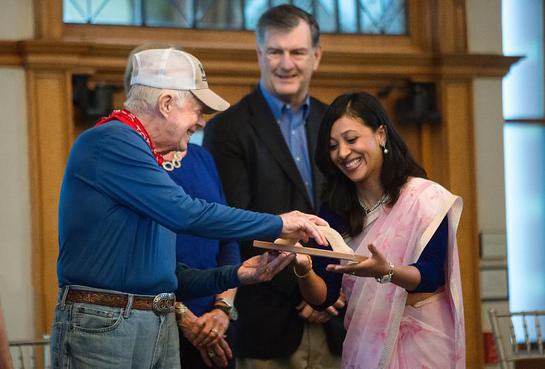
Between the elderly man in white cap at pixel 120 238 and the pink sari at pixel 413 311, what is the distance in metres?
0.60

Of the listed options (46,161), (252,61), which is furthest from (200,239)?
(252,61)

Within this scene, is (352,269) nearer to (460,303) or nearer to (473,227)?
(460,303)

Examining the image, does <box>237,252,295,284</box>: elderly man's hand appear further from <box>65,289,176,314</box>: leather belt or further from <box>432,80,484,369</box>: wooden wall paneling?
<box>432,80,484,369</box>: wooden wall paneling

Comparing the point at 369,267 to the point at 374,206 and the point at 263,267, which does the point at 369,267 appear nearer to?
the point at 263,267

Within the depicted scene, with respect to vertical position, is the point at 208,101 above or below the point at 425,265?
above

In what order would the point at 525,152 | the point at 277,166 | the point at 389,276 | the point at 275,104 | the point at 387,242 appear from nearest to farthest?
1. the point at 389,276
2. the point at 387,242
3. the point at 277,166
4. the point at 275,104
5. the point at 525,152

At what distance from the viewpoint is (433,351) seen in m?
2.92

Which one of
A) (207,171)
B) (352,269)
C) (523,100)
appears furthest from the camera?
(523,100)

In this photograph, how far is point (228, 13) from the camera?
187 inches

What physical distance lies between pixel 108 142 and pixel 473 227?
2860 mm

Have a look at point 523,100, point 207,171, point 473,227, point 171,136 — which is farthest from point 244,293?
point 523,100

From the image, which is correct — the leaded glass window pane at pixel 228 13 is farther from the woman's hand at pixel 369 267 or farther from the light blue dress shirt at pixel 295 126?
the woman's hand at pixel 369 267

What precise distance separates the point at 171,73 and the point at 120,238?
0.40m

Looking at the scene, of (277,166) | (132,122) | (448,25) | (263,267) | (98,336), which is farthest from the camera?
(448,25)
